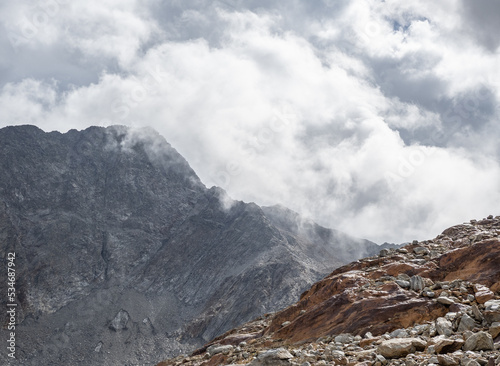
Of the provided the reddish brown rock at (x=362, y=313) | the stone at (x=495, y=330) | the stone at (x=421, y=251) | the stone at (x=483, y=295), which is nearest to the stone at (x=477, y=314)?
the stone at (x=495, y=330)

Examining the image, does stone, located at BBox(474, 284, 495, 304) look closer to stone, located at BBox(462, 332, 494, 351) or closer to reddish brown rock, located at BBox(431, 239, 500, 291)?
reddish brown rock, located at BBox(431, 239, 500, 291)

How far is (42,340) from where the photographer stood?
182 meters

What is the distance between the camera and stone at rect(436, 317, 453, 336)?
1935 centimetres

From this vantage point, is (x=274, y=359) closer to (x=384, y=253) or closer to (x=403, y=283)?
(x=403, y=283)

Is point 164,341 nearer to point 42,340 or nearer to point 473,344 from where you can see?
point 42,340

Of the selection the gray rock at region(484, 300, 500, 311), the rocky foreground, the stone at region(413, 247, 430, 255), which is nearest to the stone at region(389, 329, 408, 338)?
the rocky foreground

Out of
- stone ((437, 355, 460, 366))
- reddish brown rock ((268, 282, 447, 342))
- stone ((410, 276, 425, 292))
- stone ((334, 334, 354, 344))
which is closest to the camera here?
stone ((437, 355, 460, 366))

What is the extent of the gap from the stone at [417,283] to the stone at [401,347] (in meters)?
9.11

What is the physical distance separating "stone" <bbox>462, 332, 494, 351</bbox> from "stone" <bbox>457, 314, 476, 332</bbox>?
Answer: 92.8 inches

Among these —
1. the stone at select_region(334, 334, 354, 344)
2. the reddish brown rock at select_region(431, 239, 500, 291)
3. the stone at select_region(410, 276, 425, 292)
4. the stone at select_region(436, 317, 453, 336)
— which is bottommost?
the stone at select_region(334, 334, 354, 344)

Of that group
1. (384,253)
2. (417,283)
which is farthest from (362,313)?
(384,253)

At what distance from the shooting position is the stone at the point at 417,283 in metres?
27.4

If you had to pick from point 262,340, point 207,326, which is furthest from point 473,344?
point 207,326

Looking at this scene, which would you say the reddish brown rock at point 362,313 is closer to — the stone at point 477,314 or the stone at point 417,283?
the stone at point 417,283
